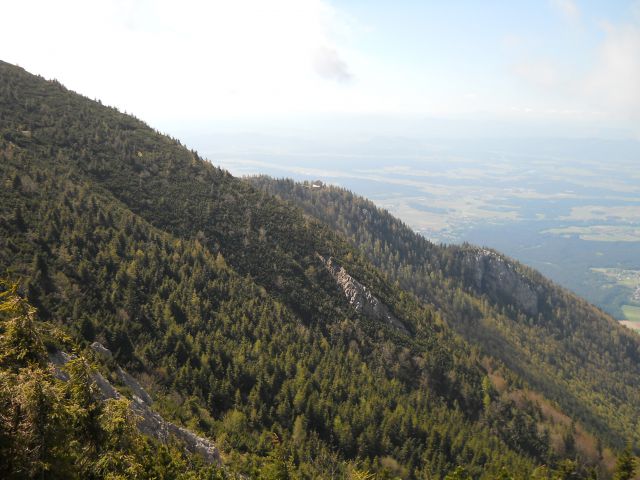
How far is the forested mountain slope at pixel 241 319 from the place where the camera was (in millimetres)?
55906

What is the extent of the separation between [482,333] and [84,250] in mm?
143376

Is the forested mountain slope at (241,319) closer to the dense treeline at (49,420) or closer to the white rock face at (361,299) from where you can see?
the white rock face at (361,299)

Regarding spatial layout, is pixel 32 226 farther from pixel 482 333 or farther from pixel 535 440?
pixel 482 333

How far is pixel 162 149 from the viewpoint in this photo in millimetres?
124500

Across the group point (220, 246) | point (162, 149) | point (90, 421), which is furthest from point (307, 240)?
point (90, 421)

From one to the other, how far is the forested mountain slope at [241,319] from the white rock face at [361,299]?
0.56 m

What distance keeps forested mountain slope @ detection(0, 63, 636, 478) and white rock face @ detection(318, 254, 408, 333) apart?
0.56 m

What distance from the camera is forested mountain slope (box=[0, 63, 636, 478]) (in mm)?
55906

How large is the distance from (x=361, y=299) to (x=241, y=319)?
33458mm

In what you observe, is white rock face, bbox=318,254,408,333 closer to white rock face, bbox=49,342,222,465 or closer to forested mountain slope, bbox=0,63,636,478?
forested mountain slope, bbox=0,63,636,478

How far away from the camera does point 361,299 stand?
99750mm

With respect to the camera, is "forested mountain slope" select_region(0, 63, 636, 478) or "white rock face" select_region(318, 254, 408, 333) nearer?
"forested mountain slope" select_region(0, 63, 636, 478)

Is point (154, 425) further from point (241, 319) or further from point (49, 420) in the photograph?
point (241, 319)

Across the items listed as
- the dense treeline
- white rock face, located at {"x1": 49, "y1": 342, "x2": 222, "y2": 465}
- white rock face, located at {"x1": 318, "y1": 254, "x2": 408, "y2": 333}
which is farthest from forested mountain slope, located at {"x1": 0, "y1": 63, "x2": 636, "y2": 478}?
the dense treeline
